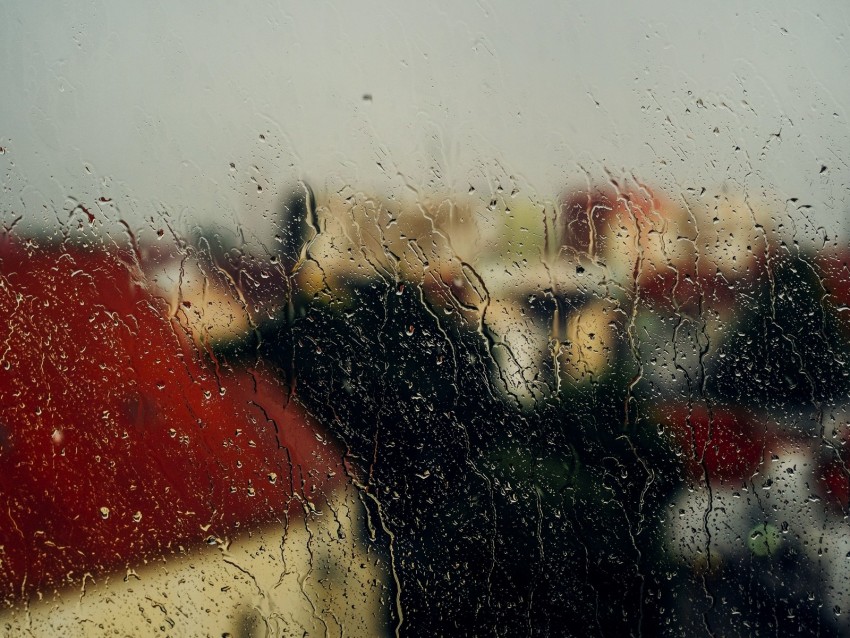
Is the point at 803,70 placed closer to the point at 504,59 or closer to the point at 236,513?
the point at 504,59

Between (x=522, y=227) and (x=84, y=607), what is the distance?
1.14m

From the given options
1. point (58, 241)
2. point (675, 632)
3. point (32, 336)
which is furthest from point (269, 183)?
point (675, 632)

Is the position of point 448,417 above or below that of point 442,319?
below

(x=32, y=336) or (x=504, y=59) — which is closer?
(x=504, y=59)

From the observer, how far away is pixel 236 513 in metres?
1.22

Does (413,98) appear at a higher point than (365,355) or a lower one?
higher

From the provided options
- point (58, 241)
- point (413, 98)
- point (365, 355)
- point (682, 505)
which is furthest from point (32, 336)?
point (682, 505)

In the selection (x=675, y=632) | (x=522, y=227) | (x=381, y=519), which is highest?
(x=522, y=227)

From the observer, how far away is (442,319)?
3.88 feet

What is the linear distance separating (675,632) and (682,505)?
234 mm

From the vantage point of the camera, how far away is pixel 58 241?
4.10 feet

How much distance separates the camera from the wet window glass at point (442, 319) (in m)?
1.13

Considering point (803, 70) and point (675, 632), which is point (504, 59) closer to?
point (803, 70)

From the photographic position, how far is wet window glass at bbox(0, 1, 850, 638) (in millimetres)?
1132
